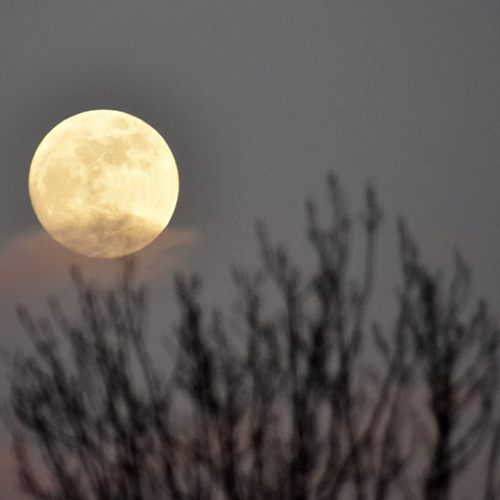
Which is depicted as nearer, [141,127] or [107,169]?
[107,169]

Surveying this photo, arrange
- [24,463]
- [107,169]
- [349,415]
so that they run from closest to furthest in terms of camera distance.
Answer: [349,415] → [24,463] → [107,169]

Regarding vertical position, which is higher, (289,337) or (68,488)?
(289,337)

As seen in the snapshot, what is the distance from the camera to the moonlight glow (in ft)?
40.4

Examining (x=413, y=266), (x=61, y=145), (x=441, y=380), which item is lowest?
Result: (x=441, y=380)

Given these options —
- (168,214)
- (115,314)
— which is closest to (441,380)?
(115,314)

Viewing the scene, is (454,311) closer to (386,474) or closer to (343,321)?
(343,321)

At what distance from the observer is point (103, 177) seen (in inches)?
512

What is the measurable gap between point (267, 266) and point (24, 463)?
9.28 feet

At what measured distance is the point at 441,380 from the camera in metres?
5.96

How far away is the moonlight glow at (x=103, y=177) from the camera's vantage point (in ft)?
40.4

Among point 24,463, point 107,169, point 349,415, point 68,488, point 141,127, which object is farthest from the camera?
point 141,127

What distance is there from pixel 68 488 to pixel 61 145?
8.44 meters

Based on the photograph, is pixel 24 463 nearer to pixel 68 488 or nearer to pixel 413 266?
pixel 68 488

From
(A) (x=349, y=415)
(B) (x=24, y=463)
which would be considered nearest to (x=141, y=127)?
(B) (x=24, y=463)
